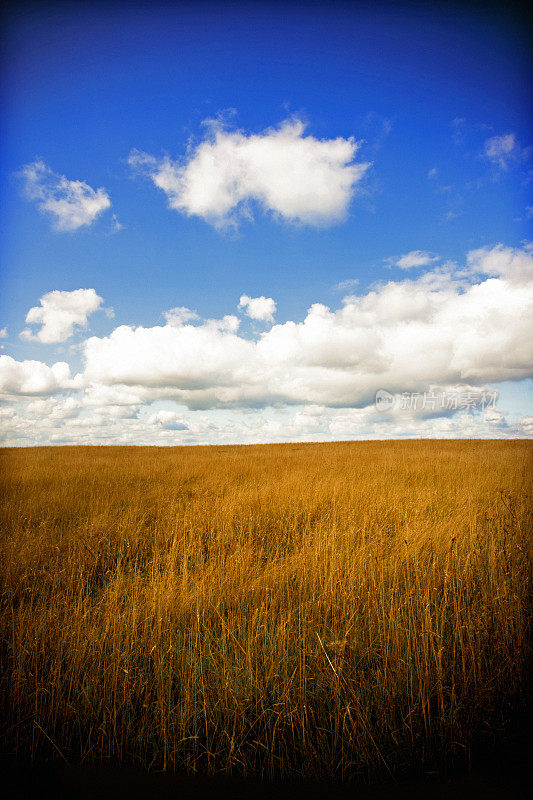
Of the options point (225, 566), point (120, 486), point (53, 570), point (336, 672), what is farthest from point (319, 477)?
point (336, 672)

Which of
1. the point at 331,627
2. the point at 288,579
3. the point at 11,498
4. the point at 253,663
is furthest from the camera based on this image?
the point at 11,498

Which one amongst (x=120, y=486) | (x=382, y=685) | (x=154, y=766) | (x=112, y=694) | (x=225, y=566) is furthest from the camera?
(x=120, y=486)

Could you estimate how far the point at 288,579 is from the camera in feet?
12.5

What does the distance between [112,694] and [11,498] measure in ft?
23.8

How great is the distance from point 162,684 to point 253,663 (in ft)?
2.17

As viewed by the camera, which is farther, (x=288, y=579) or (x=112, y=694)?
(x=288, y=579)

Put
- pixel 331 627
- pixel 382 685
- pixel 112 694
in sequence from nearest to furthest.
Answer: pixel 382 685
pixel 112 694
pixel 331 627

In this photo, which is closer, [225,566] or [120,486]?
[225,566]

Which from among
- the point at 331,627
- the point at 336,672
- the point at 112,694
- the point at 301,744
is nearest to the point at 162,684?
the point at 112,694

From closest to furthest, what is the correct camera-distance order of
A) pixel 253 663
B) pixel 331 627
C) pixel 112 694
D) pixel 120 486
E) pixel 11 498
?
1. pixel 112 694
2. pixel 253 663
3. pixel 331 627
4. pixel 11 498
5. pixel 120 486

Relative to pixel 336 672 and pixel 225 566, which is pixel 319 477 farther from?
pixel 336 672

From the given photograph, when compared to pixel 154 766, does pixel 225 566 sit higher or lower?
higher

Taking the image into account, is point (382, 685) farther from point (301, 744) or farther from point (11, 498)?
point (11, 498)

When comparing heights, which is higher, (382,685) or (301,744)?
(382,685)
